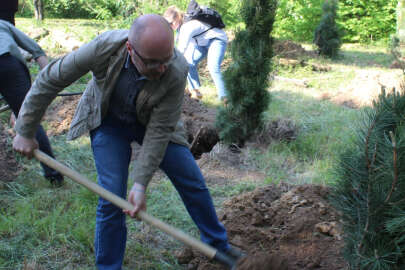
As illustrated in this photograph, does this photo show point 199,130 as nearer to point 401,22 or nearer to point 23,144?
point 23,144

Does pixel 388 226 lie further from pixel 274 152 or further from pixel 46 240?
pixel 274 152

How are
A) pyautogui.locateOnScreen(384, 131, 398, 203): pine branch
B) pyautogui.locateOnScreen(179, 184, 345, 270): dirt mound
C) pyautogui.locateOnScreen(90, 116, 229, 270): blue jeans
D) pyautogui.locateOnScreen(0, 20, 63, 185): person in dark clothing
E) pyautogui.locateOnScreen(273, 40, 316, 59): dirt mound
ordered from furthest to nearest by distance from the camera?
pyautogui.locateOnScreen(273, 40, 316, 59): dirt mound, pyautogui.locateOnScreen(0, 20, 63, 185): person in dark clothing, pyautogui.locateOnScreen(179, 184, 345, 270): dirt mound, pyautogui.locateOnScreen(90, 116, 229, 270): blue jeans, pyautogui.locateOnScreen(384, 131, 398, 203): pine branch

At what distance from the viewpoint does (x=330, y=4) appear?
12914 mm

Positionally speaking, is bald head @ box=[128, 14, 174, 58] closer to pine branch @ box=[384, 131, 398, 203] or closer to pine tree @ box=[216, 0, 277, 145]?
pine branch @ box=[384, 131, 398, 203]

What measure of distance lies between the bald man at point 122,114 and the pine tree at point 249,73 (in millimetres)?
2435

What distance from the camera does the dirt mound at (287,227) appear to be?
2.75 metres

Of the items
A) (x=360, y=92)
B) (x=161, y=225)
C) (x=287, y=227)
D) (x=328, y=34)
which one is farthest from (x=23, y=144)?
(x=328, y=34)

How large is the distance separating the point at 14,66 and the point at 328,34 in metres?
11.1

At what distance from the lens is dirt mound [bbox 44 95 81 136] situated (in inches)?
217

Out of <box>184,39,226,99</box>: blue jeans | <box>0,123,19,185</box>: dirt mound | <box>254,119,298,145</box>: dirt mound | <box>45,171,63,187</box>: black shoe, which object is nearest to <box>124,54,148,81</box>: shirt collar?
<box>45,171,63,187</box>: black shoe

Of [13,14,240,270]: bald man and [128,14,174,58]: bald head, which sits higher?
[128,14,174,58]: bald head

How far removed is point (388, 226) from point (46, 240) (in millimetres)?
2541

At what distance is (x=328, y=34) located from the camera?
1258 cm

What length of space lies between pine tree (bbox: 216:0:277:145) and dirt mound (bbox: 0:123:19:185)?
101 inches
